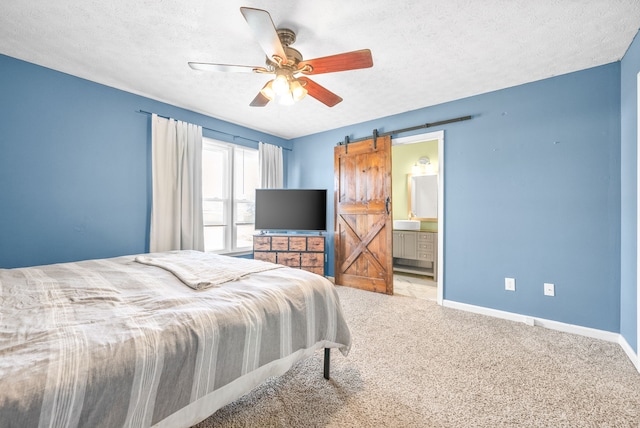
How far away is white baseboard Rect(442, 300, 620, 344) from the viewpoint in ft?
8.00

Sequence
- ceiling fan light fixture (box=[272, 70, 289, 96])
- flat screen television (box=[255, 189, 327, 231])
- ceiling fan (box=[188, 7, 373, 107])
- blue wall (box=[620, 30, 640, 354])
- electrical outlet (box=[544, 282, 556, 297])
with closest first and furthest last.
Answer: ceiling fan (box=[188, 7, 373, 107]) < ceiling fan light fixture (box=[272, 70, 289, 96]) < blue wall (box=[620, 30, 640, 354]) < electrical outlet (box=[544, 282, 556, 297]) < flat screen television (box=[255, 189, 327, 231])

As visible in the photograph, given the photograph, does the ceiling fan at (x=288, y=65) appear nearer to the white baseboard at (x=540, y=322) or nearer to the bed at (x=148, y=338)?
the bed at (x=148, y=338)

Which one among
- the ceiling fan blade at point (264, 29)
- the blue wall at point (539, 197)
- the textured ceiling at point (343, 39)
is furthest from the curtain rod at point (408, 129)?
the ceiling fan blade at point (264, 29)

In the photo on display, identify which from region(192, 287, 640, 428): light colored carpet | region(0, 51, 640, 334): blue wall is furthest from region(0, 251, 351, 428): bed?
region(0, 51, 640, 334): blue wall

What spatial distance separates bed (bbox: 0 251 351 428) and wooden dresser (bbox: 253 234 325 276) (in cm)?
216

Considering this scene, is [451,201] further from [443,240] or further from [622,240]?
[622,240]

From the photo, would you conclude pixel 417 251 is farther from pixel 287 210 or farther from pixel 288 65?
pixel 288 65

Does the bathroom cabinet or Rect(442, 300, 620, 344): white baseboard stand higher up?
the bathroom cabinet

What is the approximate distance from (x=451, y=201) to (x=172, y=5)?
326cm

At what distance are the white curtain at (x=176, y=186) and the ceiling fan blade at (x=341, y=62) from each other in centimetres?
221

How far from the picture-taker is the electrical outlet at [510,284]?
290 centimetres

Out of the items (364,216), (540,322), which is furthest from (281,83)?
(540,322)

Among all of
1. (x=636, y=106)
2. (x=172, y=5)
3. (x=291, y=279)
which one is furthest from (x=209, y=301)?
(x=636, y=106)

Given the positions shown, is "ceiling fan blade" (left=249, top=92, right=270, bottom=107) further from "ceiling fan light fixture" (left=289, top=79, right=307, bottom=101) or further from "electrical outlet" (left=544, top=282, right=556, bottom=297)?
"electrical outlet" (left=544, top=282, right=556, bottom=297)
